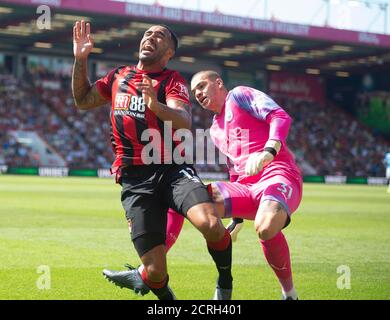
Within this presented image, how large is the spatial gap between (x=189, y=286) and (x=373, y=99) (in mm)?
50764

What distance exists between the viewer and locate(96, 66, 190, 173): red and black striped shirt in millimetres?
6656

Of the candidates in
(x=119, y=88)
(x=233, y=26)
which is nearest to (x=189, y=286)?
(x=119, y=88)

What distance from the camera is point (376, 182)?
160ft

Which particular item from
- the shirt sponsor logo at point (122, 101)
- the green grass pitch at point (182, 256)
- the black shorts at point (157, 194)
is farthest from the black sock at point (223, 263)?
the shirt sponsor logo at point (122, 101)

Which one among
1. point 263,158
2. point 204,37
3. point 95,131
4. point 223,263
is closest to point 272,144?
point 263,158

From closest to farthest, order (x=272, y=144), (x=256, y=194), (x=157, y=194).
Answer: (x=157, y=194), (x=272, y=144), (x=256, y=194)

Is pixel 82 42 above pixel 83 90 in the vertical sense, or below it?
above

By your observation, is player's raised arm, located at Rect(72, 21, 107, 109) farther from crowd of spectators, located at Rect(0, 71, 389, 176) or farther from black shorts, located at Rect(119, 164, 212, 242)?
crowd of spectators, located at Rect(0, 71, 389, 176)

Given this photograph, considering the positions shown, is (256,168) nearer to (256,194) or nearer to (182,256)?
(256,194)

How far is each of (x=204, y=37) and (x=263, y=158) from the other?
39.9 meters

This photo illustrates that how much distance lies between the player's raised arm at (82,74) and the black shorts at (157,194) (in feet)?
2.52

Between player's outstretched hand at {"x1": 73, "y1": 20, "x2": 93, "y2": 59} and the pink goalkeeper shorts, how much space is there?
5.75 ft

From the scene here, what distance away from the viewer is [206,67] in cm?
5438
